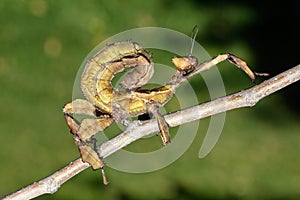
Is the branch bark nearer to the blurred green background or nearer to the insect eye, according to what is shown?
the insect eye

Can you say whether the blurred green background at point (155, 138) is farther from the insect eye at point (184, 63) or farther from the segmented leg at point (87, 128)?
the insect eye at point (184, 63)

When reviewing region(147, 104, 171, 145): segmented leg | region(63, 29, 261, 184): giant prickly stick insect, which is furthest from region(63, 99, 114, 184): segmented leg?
region(147, 104, 171, 145): segmented leg

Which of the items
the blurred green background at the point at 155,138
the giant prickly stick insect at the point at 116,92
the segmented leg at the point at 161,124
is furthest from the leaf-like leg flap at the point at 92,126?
the blurred green background at the point at 155,138

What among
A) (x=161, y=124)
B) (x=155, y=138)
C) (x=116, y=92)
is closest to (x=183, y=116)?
(x=161, y=124)

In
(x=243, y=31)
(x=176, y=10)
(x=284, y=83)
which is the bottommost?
(x=284, y=83)

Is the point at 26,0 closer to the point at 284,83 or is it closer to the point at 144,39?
the point at 144,39

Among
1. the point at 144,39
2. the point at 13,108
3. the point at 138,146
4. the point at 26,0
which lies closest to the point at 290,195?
the point at 138,146

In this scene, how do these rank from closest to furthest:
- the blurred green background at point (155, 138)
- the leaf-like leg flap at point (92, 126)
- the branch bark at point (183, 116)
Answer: the branch bark at point (183, 116), the leaf-like leg flap at point (92, 126), the blurred green background at point (155, 138)
